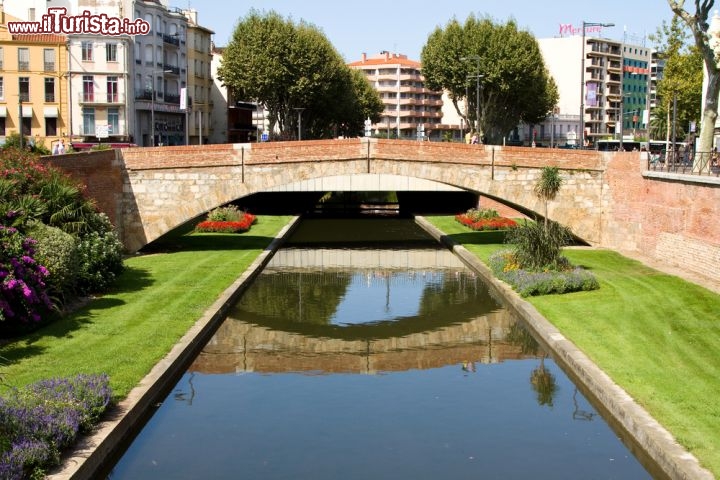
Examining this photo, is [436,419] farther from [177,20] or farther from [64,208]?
[177,20]

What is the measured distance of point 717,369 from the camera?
18.2 meters

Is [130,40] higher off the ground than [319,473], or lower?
higher

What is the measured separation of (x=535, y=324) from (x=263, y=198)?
42963 millimetres

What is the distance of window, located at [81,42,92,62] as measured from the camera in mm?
69250

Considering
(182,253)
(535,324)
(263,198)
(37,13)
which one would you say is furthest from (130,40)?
(535,324)

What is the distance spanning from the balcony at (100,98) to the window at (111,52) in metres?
2.66

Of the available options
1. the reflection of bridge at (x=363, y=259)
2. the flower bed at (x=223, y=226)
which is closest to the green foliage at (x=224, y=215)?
the flower bed at (x=223, y=226)

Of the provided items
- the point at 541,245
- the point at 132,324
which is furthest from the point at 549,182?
the point at 132,324

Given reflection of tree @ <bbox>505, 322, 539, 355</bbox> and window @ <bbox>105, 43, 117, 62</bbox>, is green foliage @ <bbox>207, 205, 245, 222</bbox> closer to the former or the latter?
reflection of tree @ <bbox>505, 322, 539, 355</bbox>

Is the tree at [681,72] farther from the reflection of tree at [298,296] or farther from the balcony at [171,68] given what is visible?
the balcony at [171,68]

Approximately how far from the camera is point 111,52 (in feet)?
231

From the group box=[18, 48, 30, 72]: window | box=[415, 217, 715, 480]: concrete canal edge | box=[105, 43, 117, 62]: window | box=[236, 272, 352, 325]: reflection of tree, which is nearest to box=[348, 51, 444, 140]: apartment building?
box=[105, 43, 117, 62]: window

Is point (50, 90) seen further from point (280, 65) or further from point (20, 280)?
point (20, 280)

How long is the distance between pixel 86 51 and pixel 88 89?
2843 mm
